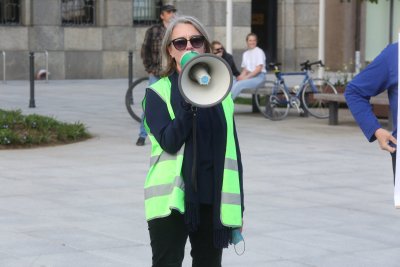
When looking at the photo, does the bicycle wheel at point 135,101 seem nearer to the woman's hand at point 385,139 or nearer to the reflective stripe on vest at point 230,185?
the woman's hand at point 385,139

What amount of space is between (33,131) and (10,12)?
1350cm

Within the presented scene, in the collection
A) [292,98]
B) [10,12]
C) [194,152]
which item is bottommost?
[292,98]

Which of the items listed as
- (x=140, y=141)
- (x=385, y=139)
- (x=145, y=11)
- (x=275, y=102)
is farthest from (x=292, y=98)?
(x=385, y=139)

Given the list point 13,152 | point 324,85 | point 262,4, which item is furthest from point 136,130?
point 262,4

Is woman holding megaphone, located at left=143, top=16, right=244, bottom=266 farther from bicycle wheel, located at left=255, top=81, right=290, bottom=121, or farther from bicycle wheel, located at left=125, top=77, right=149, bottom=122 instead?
bicycle wheel, located at left=255, top=81, right=290, bottom=121

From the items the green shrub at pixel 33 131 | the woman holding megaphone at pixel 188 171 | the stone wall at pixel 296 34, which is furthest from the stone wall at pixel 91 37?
the woman holding megaphone at pixel 188 171

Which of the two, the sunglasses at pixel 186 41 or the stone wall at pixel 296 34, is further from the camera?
the stone wall at pixel 296 34

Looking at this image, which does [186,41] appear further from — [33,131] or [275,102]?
[275,102]

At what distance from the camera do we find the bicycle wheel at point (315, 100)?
17672mm

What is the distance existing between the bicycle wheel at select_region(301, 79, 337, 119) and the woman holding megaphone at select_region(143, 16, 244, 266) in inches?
496

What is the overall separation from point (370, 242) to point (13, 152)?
6103mm

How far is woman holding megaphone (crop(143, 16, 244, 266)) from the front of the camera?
4.87m

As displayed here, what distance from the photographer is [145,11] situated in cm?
2848

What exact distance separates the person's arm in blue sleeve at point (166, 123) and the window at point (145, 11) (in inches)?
924
